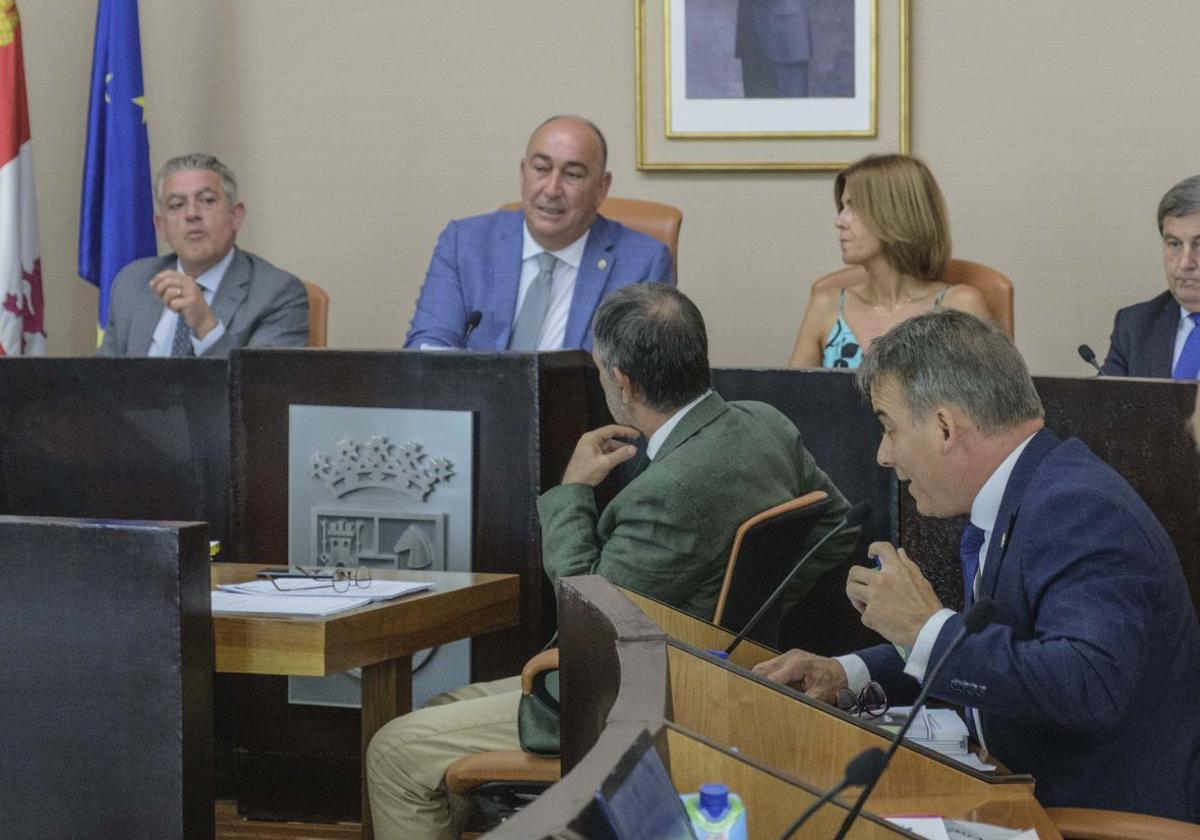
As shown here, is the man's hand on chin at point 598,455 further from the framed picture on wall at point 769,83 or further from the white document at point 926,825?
the framed picture on wall at point 769,83

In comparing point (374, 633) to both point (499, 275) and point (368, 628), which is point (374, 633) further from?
point (499, 275)

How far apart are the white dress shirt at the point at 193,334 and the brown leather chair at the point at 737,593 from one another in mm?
2128

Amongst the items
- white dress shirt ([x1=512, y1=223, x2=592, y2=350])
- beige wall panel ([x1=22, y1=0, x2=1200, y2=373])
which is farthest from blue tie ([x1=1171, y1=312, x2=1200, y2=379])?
white dress shirt ([x1=512, y1=223, x2=592, y2=350])

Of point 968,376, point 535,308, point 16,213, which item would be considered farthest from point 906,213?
point 16,213

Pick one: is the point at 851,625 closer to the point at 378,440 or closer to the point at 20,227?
the point at 378,440

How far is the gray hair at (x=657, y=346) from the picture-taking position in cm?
288

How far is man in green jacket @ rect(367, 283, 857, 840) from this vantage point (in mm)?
2686

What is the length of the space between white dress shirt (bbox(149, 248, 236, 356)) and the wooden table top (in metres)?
1.46

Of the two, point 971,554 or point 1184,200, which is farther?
point 1184,200

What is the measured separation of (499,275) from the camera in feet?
14.6

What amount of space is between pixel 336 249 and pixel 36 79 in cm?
127

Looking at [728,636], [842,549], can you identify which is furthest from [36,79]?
[728,636]

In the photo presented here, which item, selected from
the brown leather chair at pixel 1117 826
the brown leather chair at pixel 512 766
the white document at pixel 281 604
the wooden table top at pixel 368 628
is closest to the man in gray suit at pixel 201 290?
the wooden table top at pixel 368 628

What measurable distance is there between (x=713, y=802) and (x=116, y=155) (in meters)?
4.89
